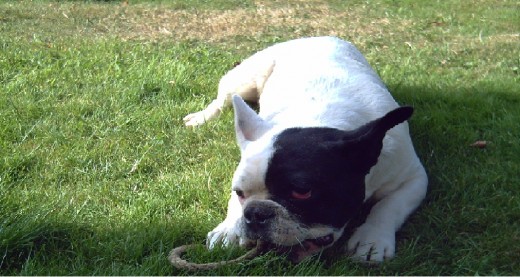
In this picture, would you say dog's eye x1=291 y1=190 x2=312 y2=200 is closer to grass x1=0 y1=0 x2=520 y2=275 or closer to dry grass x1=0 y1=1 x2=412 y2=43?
grass x1=0 y1=0 x2=520 y2=275

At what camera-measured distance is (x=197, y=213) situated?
434 cm

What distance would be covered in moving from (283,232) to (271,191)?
19 centimetres

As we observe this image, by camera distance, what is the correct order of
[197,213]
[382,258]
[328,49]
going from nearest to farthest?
[382,258] → [197,213] → [328,49]

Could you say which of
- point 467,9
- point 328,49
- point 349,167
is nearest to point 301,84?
point 328,49

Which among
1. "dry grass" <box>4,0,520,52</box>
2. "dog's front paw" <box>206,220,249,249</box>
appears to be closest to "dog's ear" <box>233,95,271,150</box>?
"dog's front paw" <box>206,220,249,249</box>

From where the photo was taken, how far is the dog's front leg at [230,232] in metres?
3.68

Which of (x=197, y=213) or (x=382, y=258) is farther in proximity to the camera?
(x=197, y=213)

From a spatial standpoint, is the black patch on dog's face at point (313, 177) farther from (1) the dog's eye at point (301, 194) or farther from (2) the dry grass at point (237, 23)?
(2) the dry grass at point (237, 23)

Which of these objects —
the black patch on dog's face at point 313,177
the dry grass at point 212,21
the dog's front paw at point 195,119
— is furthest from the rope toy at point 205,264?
the dry grass at point 212,21

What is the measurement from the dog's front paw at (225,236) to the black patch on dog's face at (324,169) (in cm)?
37

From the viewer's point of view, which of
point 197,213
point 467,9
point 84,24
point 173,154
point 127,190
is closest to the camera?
point 197,213

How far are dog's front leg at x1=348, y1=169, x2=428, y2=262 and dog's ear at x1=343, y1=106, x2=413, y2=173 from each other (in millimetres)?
422

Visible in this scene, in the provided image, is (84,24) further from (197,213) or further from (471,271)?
(471,271)

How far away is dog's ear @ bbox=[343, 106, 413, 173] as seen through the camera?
357 cm
